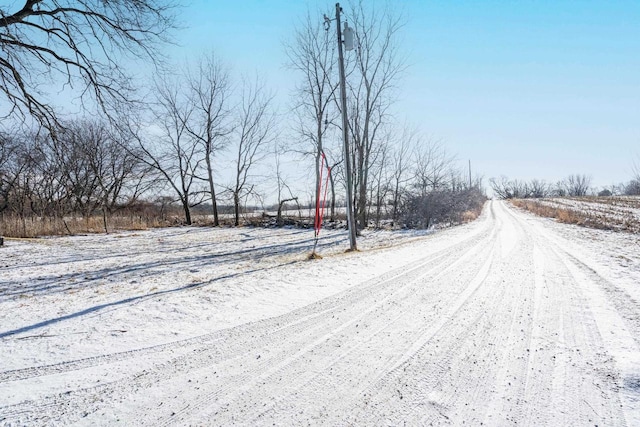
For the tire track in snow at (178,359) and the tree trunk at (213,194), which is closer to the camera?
the tire track in snow at (178,359)

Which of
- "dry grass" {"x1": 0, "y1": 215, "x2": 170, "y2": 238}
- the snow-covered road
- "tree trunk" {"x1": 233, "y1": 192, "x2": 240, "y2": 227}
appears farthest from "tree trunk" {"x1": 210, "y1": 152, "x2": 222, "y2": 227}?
the snow-covered road

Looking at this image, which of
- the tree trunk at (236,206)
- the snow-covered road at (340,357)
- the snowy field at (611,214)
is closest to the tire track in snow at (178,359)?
the snow-covered road at (340,357)

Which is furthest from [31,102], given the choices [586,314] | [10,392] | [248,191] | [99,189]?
[99,189]

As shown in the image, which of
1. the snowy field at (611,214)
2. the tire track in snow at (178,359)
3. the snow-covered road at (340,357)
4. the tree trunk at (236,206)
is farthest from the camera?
the tree trunk at (236,206)

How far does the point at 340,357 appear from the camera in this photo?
2.26 meters

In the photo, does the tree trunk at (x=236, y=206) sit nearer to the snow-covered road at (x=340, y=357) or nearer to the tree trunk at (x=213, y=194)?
the tree trunk at (x=213, y=194)

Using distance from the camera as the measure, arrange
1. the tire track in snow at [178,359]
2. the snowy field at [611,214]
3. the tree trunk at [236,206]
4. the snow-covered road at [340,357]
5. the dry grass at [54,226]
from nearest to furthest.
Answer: the snow-covered road at [340,357]
the tire track in snow at [178,359]
the dry grass at [54,226]
the snowy field at [611,214]
the tree trunk at [236,206]

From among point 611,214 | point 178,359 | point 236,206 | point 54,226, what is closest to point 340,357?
point 178,359

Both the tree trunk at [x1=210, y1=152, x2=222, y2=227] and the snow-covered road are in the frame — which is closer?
the snow-covered road

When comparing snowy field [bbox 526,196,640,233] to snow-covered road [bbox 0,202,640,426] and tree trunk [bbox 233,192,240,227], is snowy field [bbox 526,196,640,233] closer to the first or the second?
snow-covered road [bbox 0,202,640,426]

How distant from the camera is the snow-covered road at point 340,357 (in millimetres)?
1661

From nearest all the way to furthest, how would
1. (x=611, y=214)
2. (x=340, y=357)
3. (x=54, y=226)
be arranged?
(x=340, y=357)
(x=54, y=226)
(x=611, y=214)

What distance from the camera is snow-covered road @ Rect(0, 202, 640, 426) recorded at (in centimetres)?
166

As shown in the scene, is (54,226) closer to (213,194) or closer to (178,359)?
(213,194)
